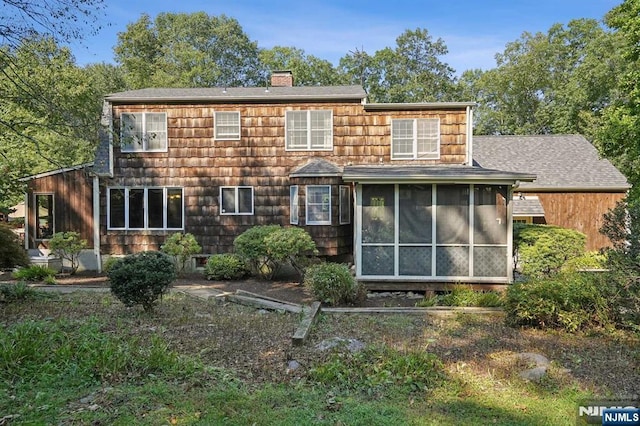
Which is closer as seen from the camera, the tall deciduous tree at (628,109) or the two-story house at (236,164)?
the tall deciduous tree at (628,109)

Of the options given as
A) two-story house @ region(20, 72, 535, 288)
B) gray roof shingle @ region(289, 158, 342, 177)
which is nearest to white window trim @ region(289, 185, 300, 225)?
two-story house @ region(20, 72, 535, 288)

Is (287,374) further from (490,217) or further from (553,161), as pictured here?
(553,161)

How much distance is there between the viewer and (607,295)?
631cm

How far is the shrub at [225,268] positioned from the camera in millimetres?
12438

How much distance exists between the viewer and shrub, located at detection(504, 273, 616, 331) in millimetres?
6367

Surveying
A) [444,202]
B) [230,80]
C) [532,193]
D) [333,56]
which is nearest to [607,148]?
[532,193]

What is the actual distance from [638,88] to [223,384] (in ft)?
47.7

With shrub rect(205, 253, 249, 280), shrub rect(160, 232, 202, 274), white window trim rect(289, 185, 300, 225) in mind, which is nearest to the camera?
shrub rect(205, 253, 249, 280)

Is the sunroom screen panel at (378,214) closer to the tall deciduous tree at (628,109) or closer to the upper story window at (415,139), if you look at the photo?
the upper story window at (415,139)

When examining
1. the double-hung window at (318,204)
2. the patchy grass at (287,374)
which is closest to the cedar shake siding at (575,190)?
the double-hung window at (318,204)

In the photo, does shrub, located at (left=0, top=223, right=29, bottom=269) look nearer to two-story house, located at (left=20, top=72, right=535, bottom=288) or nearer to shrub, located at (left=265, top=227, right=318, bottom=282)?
two-story house, located at (left=20, top=72, right=535, bottom=288)

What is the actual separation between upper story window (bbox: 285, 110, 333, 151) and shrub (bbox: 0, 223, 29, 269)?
7944mm

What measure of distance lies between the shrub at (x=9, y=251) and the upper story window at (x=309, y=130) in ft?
26.1

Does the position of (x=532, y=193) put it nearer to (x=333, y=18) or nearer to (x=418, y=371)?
(x=333, y=18)
